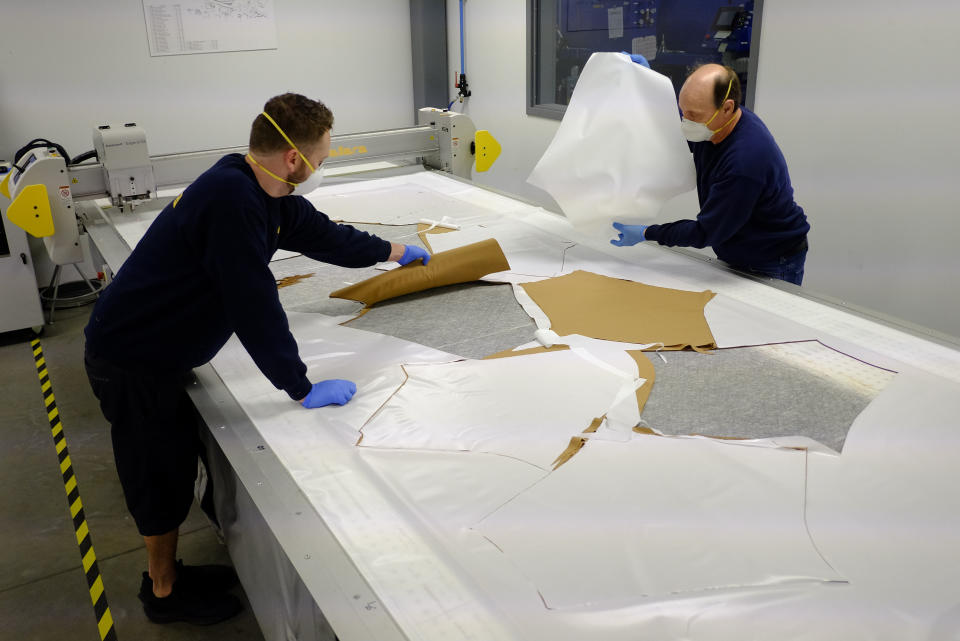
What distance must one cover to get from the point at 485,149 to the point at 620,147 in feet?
4.33

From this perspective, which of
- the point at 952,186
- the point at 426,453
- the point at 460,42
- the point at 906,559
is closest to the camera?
the point at 906,559

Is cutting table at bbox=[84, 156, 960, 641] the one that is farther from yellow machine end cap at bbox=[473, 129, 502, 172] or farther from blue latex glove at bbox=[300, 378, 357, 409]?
yellow machine end cap at bbox=[473, 129, 502, 172]

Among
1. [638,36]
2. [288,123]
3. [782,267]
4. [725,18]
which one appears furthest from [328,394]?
[638,36]

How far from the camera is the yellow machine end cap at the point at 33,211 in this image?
8.34 ft

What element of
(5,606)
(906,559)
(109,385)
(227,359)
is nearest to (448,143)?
(227,359)

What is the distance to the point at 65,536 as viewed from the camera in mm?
2381

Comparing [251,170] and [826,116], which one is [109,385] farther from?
[826,116]

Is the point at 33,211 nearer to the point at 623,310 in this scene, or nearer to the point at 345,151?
the point at 345,151

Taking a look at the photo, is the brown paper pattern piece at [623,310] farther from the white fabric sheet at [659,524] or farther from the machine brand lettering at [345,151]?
the machine brand lettering at [345,151]

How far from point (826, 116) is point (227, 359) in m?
2.62

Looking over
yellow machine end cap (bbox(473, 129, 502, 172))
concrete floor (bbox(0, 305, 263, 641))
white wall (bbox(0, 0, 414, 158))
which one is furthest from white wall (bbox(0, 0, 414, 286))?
yellow machine end cap (bbox(473, 129, 502, 172))

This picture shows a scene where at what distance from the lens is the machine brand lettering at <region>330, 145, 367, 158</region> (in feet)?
10.8

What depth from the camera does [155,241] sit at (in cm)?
158

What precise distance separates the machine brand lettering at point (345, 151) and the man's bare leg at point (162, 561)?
1910mm
